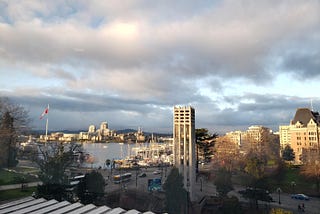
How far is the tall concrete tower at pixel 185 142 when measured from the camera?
92.5 ft

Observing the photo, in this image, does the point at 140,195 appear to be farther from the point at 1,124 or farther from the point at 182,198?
the point at 1,124

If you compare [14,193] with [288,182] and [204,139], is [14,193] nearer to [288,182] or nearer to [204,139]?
[204,139]

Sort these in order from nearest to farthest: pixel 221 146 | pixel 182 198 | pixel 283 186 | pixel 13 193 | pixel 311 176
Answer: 1. pixel 13 193
2. pixel 182 198
3. pixel 311 176
4. pixel 283 186
5. pixel 221 146

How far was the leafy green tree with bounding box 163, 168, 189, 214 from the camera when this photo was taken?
23.5 metres

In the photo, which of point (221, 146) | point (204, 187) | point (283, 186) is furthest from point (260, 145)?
point (204, 187)

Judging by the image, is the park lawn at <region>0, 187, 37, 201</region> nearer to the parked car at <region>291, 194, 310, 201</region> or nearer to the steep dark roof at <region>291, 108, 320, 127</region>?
the parked car at <region>291, 194, 310, 201</region>

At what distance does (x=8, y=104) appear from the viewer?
3106cm

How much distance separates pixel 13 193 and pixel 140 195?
458 inches

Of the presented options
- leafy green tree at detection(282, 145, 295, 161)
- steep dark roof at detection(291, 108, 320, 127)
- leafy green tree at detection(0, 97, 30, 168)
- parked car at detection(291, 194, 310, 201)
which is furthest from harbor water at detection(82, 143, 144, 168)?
steep dark roof at detection(291, 108, 320, 127)

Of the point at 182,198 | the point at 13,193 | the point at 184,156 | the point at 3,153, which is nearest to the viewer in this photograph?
the point at 13,193

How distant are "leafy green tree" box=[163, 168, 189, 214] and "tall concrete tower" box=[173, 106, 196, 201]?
367 cm

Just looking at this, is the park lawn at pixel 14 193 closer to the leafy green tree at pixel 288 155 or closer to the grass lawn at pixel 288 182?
the grass lawn at pixel 288 182

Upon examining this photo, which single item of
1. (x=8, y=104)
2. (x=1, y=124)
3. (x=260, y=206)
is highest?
(x=8, y=104)

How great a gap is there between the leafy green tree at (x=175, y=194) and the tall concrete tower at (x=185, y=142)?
3674 mm
